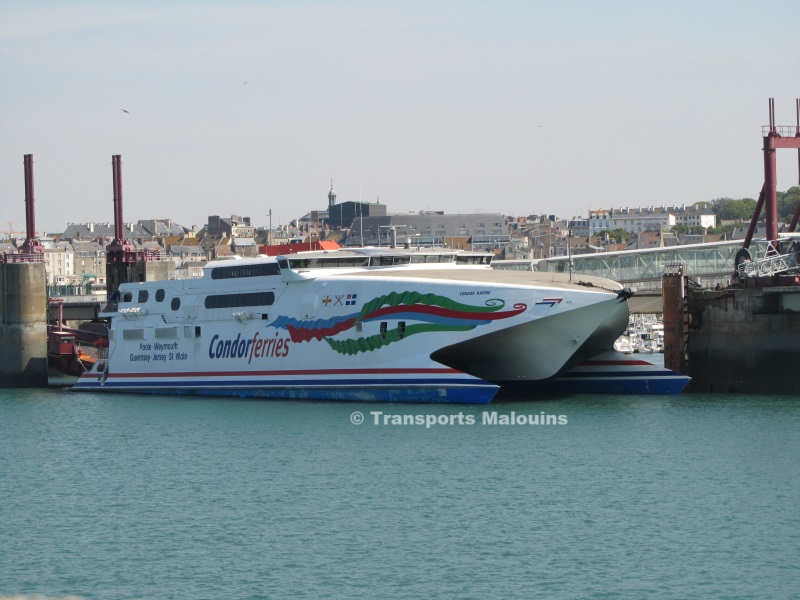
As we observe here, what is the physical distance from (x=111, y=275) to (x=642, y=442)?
34.4 meters

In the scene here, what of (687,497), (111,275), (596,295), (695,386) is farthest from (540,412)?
(111,275)

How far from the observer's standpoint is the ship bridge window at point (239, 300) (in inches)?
2042

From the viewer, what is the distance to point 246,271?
52.7 m

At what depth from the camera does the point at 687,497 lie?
105 feet

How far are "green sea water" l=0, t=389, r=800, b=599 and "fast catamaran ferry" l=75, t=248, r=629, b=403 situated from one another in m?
1.46

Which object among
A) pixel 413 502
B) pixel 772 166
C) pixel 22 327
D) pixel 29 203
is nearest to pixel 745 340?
pixel 772 166

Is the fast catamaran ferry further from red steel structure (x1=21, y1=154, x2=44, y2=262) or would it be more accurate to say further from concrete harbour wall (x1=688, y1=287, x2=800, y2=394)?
red steel structure (x1=21, y1=154, x2=44, y2=262)

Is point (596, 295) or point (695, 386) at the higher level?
point (596, 295)

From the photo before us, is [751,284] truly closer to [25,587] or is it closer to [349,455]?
[349,455]

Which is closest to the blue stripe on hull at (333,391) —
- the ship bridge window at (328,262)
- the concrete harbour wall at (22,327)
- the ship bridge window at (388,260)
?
the concrete harbour wall at (22,327)

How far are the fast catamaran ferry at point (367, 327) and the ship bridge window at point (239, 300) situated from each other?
52mm

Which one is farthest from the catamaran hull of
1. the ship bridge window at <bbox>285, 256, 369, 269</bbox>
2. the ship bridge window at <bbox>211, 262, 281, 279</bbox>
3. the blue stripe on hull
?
the ship bridge window at <bbox>285, 256, 369, 269</bbox>

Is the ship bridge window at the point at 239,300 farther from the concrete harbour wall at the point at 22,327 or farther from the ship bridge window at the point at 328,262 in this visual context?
the concrete harbour wall at the point at 22,327

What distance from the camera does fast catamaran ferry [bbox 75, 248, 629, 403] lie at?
4594 centimetres
